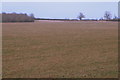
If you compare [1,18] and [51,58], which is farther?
[1,18]

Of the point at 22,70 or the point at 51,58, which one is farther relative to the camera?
the point at 51,58

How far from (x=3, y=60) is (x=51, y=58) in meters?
1.81

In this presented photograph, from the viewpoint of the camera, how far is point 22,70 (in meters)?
7.35

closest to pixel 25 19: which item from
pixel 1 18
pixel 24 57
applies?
pixel 1 18

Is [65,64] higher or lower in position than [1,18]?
lower

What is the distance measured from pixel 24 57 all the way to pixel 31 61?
971 millimetres

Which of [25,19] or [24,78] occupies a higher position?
Answer: [25,19]

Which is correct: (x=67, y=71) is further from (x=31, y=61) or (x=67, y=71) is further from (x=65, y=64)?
(x=31, y=61)

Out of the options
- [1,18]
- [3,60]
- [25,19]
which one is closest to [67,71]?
[3,60]

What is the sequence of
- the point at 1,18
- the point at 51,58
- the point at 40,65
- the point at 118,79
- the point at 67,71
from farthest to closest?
the point at 1,18, the point at 51,58, the point at 40,65, the point at 67,71, the point at 118,79

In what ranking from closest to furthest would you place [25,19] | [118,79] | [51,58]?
[118,79] → [51,58] → [25,19]

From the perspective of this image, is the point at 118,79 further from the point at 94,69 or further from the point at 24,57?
the point at 24,57

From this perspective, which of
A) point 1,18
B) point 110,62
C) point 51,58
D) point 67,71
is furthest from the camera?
point 1,18

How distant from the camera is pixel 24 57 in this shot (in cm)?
972
